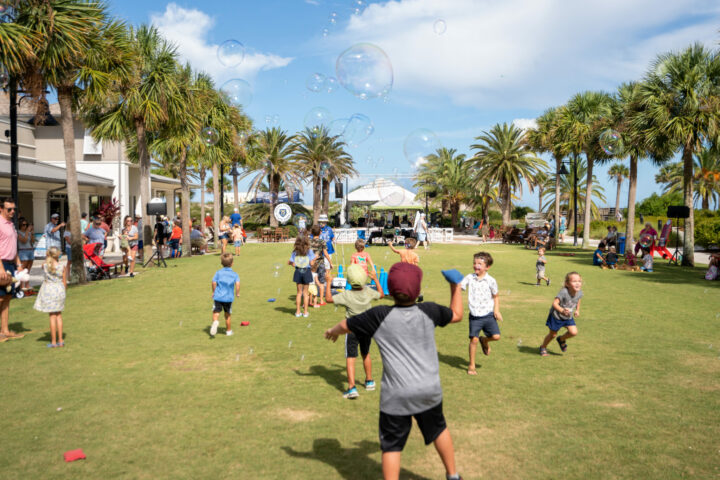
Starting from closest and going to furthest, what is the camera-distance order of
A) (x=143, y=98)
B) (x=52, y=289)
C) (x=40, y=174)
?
(x=52, y=289) < (x=143, y=98) < (x=40, y=174)

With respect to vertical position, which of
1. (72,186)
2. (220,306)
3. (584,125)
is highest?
(584,125)

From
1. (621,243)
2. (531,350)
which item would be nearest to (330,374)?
(531,350)

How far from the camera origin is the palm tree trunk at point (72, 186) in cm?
1541

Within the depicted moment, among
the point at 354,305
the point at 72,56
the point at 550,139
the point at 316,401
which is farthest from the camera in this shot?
the point at 550,139

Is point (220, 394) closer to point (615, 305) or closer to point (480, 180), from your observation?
point (615, 305)

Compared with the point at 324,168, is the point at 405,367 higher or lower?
lower

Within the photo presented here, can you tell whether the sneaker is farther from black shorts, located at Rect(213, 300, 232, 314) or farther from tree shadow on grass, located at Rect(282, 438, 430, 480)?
black shorts, located at Rect(213, 300, 232, 314)

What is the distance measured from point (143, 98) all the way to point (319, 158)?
2983 cm

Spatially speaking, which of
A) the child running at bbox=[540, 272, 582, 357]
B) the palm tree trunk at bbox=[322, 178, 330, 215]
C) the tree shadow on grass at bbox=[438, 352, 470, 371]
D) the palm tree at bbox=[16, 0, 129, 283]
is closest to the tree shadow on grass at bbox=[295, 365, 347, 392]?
the tree shadow on grass at bbox=[438, 352, 470, 371]

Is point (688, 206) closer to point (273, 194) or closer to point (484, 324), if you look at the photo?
point (484, 324)

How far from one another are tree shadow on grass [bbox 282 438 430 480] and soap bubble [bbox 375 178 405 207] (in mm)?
39842

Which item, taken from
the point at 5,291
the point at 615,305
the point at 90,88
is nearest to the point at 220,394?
the point at 5,291

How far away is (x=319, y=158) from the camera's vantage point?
49.7 meters

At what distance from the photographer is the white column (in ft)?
93.4
